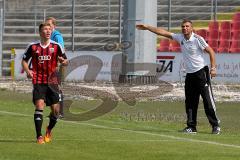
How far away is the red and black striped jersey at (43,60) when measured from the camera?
535 inches

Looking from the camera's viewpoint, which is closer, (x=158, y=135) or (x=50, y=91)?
(x=50, y=91)

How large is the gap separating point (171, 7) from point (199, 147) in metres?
28.6

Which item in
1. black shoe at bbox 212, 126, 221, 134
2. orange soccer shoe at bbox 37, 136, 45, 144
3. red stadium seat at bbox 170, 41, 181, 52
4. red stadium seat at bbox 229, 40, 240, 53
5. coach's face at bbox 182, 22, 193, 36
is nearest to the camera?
orange soccer shoe at bbox 37, 136, 45, 144

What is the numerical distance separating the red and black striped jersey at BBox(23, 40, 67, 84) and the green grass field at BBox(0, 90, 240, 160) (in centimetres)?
97

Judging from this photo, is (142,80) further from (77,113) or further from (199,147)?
(199,147)

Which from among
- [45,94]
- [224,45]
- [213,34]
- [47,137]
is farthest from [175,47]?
[47,137]

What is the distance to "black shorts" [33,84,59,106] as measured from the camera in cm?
1356

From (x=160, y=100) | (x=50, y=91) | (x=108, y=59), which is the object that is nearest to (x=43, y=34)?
(x=50, y=91)

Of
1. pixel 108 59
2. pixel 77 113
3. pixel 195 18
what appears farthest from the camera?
pixel 195 18

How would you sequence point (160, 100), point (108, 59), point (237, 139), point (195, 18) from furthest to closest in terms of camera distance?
point (195, 18)
point (108, 59)
point (160, 100)
point (237, 139)

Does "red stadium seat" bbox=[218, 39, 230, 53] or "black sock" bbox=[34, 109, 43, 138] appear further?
"red stadium seat" bbox=[218, 39, 230, 53]

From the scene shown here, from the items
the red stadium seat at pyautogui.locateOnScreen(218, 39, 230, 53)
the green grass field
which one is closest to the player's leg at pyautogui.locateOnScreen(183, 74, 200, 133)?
the green grass field

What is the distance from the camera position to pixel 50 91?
44.8 feet

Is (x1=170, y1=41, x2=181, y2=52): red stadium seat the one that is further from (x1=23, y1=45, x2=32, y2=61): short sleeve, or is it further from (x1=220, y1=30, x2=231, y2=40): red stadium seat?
(x1=23, y1=45, x2=32, y2=61): short sleeve
